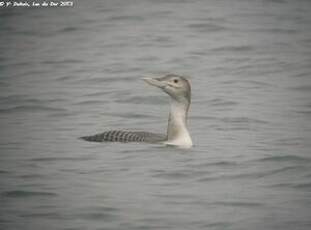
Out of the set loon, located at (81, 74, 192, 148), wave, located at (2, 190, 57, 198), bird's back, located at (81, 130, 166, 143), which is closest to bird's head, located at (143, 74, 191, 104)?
loon, located at (81, 74, 192, 148)

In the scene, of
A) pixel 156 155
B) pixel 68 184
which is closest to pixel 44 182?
pixel 68 184

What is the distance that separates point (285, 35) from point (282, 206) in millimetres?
8719

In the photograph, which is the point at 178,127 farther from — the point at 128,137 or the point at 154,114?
the point at 154,114

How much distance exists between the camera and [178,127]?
11.3m

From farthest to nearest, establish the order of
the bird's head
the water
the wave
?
the bird's head → the wave → the water

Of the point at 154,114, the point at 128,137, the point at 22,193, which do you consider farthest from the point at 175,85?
the point at 22,193

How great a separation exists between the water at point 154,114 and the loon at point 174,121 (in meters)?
0.13

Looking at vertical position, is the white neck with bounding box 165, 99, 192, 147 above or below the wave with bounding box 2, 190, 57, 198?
above

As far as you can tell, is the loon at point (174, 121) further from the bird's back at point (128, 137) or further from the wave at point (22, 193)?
the wave at point (22, 193)

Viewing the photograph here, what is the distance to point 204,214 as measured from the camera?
9055 mm

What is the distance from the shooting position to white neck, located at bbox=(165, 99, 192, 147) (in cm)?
1131

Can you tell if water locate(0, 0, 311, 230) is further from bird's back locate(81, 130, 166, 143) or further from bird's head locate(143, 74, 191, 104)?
bird's head locate(143, 74, 191, 104)

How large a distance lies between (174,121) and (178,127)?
8cm

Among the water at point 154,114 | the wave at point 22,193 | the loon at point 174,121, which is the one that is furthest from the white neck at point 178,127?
the wave at point 22,193
